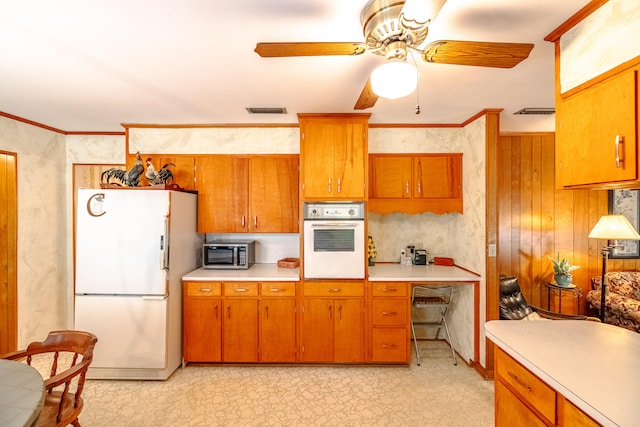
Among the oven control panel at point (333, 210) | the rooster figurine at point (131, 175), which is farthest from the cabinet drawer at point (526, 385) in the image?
the rooster figurine at point (131, 175)

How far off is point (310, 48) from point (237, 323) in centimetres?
258

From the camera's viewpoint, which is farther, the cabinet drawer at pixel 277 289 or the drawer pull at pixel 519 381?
the cabinet drawer at pixel 277 289

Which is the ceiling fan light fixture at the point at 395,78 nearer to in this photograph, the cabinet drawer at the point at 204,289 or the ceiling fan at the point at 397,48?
the ceiling fan at the point at 397,48

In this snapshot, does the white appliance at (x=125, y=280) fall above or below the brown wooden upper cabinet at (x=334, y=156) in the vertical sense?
below

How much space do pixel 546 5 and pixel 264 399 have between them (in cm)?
317

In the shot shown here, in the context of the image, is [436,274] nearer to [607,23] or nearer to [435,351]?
[435,351]

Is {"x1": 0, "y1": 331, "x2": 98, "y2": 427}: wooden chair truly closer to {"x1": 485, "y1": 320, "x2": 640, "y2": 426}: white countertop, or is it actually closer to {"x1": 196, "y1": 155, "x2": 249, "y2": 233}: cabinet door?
{"x1": 196, "y1": 155, "x2": 249, "y2": 233}: cabinet door

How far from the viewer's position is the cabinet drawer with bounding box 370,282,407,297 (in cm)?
304

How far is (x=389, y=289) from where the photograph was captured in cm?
305

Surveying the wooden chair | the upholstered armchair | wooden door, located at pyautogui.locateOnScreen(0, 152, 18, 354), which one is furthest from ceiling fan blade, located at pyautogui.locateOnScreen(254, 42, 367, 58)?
the upholstered armchair

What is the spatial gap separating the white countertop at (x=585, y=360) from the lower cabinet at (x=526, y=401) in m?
0.05

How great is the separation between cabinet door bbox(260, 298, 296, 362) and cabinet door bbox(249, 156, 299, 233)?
2.67 feet

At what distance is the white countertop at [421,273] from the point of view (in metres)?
3.02

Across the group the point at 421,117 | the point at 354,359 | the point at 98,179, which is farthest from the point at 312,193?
the point at 98,179
